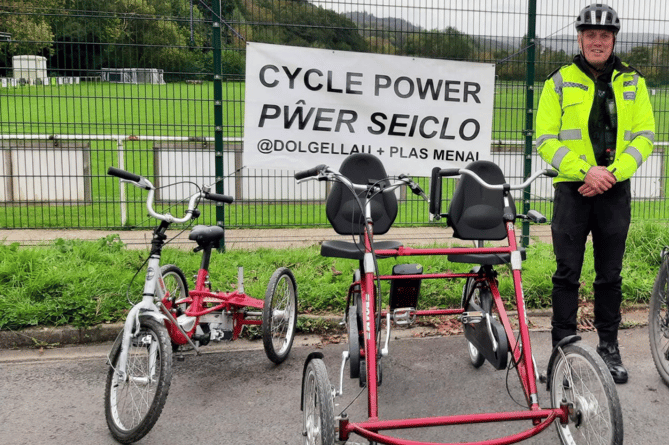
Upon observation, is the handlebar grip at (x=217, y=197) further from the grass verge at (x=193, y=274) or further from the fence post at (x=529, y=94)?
the fence post at (x=529, y=94)

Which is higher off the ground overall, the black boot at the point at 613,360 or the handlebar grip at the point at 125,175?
the handlebar grip at the point at 125,175

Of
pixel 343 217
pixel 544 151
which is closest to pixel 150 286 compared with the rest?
pixel 343 217

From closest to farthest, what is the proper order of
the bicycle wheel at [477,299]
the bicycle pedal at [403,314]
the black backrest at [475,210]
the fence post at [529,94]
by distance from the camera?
the bicycle pedal at [403,314]
the bicycle wheel at [477,299]
the black backrest at [475,210]
the fence post at [529,94]

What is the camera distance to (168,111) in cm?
768

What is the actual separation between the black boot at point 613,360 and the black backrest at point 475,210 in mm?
987

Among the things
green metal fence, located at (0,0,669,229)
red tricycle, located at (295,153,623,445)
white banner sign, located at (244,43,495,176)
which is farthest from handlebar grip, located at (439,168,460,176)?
green metal fence, located at (0,0,669,229)

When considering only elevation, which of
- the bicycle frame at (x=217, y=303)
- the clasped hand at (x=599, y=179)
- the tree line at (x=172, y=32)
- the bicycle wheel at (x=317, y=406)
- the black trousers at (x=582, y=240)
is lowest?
the bicycle wheel at (x=317, y=406)

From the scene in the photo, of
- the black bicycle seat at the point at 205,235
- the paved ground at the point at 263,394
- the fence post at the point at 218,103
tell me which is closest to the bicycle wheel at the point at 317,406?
the paved ground at the point at 263,394

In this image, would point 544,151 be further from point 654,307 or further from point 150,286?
point 150,286

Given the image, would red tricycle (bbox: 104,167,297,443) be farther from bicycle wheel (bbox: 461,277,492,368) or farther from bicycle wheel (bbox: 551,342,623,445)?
bicycle wheel (bbox: 551,342,623,445)

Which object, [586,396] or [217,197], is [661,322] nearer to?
[586,396]

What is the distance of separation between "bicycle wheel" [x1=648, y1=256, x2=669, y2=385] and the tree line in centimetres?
360

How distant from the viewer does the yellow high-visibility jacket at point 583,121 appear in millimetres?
4688

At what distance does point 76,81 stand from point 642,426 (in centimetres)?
584
